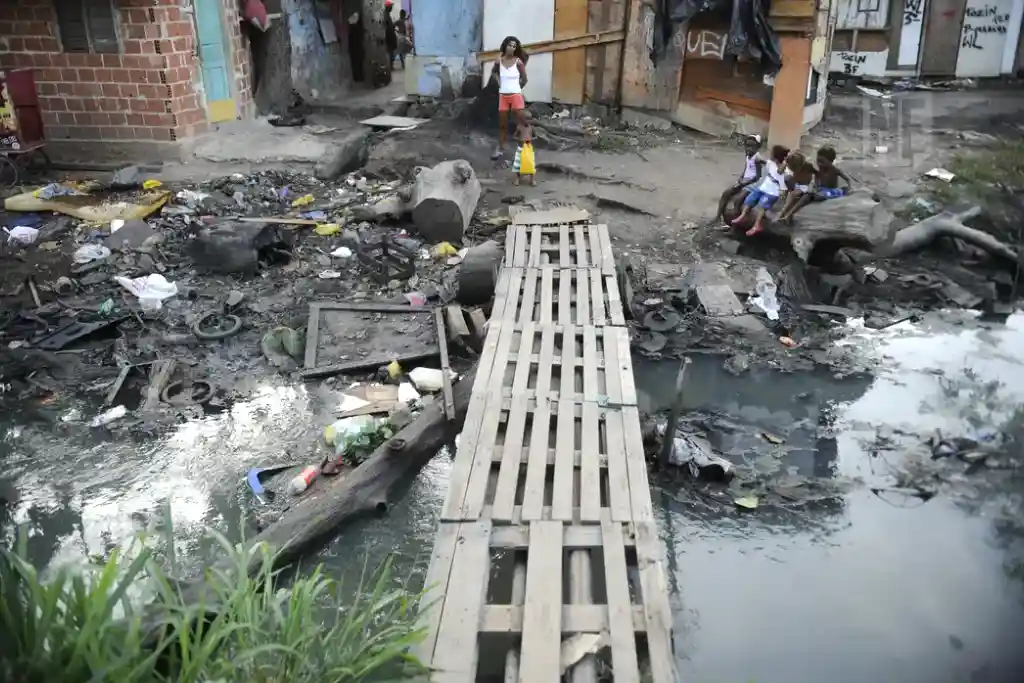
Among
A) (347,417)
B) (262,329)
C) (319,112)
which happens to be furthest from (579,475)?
(319,112)

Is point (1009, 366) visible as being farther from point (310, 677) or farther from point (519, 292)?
point (310, 677)

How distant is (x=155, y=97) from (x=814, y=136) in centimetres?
850

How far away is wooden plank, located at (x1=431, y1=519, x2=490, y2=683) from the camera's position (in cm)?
232

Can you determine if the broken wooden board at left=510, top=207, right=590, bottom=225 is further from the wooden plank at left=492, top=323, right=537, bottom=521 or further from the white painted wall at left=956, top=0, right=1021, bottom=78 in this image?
the white painted wall at left=956, top=0, right=1021, bottom=78

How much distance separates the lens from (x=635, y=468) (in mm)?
3295

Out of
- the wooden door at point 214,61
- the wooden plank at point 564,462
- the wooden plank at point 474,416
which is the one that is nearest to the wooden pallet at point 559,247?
the wooden plank at point 474,416

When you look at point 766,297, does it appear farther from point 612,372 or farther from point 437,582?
point 437,582

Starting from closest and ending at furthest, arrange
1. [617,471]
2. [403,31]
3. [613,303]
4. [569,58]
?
[617,471], [613,303], [569,58], [403,31]

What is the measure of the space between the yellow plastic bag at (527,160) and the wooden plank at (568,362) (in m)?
4.38

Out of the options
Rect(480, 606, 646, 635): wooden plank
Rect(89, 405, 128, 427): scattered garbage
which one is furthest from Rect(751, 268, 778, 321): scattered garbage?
Rect(89, 405, 128, 427): scattered garbage

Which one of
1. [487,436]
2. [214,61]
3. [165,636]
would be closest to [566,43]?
[214,61]

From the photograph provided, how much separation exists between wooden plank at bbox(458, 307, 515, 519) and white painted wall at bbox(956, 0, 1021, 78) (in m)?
14.8

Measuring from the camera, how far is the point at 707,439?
15.0 feet

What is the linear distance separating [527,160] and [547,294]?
384cm
